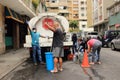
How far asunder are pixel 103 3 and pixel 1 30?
32997 millimetres

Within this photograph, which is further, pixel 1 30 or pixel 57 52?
pixel 1 30

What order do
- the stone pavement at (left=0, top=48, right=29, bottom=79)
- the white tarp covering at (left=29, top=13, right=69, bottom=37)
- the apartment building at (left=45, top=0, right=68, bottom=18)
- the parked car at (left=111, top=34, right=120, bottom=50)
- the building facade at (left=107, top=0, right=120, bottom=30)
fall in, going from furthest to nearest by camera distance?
the apartment building at (left=45, top=0, right=68, bottom=18) → the building facade at (left=107, top=0, right=120, bottom=30) → the parked car at (left=111, top=34, right=120, bottom=50) → the white tarp covering at (left=29, top=13, right=69, bottom=37) → the stone pavement at (left=0, top=48, right=29, bottom=79)

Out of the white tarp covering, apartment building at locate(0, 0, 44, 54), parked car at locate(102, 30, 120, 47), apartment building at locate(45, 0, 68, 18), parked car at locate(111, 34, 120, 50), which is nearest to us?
the white tarp covering

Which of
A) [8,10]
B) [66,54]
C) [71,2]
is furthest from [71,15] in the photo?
[66,54]

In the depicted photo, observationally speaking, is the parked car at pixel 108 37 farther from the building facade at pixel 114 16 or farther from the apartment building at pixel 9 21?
the building facade at pixel 114 16

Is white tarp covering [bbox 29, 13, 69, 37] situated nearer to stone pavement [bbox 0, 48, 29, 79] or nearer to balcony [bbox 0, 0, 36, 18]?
stone pavement [bbox 0, 48, 29, 79]

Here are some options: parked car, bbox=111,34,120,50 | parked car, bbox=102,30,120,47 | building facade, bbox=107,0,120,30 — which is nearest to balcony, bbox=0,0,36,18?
parked car, bbox=111,34,120,50

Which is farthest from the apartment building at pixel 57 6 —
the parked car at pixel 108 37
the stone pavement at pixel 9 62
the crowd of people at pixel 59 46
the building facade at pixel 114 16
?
the stone pavement at pixel 9 62

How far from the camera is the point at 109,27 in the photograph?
153ft

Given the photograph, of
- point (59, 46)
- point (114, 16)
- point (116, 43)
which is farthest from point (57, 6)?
point (59, 46)

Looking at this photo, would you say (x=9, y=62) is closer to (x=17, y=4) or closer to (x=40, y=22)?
(x=40, y=22)

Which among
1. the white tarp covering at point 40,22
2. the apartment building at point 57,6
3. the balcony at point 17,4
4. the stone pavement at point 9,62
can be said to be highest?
the apartment building at point 57,6

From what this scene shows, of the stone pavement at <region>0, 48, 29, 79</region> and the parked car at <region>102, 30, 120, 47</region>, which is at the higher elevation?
the parked car at <region>102, 30, 120, 47</region>

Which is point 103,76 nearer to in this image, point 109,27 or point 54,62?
point 54,62
